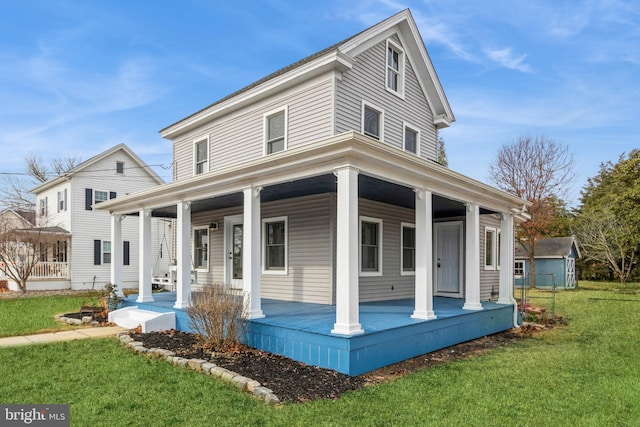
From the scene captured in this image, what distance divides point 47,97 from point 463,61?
18294 mm

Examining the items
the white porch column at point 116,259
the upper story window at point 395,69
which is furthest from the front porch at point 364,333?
the upper story window at point 395,69

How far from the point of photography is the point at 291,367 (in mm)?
5719

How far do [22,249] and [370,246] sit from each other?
17.5m

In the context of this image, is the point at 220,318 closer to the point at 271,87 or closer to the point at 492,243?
the point at 271,87

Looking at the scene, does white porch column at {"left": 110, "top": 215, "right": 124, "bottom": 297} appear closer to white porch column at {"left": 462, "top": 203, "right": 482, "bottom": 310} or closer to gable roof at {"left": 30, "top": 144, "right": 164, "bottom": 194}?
white porch column at {"left": 462, "top": 203, "right": 482, "bottom": 310}

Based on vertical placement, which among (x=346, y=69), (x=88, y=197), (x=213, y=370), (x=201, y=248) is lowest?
(x=213, y=370)

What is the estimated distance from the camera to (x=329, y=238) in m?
8.86

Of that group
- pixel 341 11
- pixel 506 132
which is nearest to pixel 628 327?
pixel 341 11

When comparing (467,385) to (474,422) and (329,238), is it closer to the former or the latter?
(474,422)

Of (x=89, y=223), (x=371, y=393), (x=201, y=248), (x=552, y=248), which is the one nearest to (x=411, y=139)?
(x=201, y=248)

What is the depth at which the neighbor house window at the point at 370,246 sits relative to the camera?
9.55 meters

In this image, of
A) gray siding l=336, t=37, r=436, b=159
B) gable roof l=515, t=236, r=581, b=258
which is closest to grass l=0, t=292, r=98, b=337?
gray siding l=336, t=37, r=436, b=159

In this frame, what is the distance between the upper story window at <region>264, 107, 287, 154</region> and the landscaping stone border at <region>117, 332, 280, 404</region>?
5114mm

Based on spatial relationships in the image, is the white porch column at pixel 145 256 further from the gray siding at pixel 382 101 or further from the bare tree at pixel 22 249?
the bare tree at pixel 22 249
